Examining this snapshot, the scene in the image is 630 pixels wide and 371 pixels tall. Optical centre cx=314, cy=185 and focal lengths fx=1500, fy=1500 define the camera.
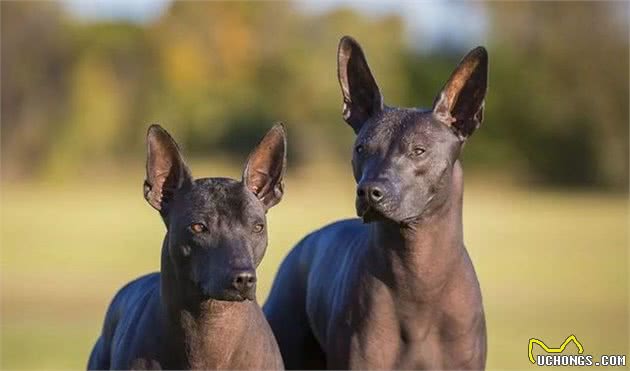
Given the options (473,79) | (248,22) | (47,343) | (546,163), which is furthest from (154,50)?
(473,79)

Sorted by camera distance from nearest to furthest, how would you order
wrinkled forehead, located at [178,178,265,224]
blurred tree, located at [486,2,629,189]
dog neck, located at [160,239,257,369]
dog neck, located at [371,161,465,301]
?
wrinkled forehead, located at [178,178,265,224], dog neck, located at [160,239,257,369], dog neck, located at [371,161,465,301], blurred tree, located at [486,2,629,189]

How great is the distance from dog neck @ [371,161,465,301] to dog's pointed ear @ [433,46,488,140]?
238mm

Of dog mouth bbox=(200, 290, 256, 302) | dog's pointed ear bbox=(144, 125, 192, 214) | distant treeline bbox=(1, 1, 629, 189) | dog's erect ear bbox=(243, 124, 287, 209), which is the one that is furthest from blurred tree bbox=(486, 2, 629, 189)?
dog mouth bbox=(200, 290, 256, 302)

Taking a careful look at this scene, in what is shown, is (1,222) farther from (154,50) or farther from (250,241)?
(250,241)

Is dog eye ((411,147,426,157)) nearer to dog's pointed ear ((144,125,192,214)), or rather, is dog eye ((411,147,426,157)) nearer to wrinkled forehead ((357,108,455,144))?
wrinkled forehead ((357,108,455,144))

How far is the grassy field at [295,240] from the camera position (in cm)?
1908

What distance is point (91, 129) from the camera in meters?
61.4

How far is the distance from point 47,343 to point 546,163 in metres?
47.2

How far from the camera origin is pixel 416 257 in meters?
8.38

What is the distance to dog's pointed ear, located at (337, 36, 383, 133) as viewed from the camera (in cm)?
873

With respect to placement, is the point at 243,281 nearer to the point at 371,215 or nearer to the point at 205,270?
the point at 205,270

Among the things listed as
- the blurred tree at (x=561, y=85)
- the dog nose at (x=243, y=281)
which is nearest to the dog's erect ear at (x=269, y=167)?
the dog nose at (x=243, y=281)

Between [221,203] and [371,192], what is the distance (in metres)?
0.84

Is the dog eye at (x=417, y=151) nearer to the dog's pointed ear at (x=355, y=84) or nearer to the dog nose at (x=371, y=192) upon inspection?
the dog nose at (x=371, y=192)
